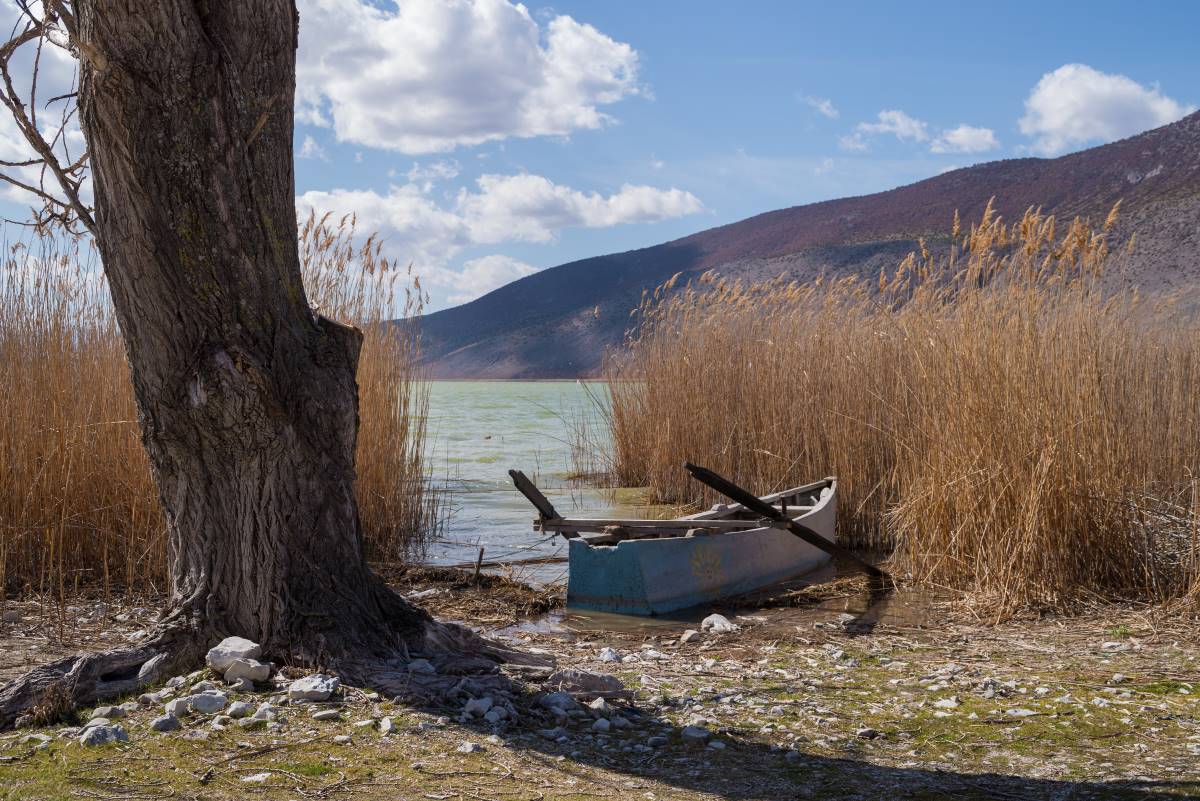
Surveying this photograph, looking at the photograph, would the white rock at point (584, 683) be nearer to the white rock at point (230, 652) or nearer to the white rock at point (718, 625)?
the white rock at point (230, 652)

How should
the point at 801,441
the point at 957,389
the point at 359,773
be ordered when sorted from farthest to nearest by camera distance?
the point at 801,441
the point at 957,389
the point at 359,773

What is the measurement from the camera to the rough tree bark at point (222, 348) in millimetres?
3504

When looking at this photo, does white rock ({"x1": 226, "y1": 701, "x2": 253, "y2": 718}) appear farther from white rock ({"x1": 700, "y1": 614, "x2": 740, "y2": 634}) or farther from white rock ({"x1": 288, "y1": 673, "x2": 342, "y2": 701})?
white rock ({"x1": 700, "y1": 614, "x2": 740, "y2": 634})

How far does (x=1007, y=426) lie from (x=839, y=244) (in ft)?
237

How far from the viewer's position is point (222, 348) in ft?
11.7

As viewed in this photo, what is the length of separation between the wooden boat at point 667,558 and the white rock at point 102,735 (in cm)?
275

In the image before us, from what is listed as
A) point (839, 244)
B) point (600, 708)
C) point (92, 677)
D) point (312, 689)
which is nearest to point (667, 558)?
point (600, 708)

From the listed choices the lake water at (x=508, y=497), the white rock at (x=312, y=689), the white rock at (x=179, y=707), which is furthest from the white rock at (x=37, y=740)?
the lake water at (x=508, y=497)

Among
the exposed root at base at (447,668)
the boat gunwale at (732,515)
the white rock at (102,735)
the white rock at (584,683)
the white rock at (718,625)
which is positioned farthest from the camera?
the boat gunwale at (732,515)

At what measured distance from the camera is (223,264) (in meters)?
3.59

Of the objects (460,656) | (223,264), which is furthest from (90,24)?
(460,656)

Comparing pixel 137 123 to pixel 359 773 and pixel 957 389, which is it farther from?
pixel 957 389

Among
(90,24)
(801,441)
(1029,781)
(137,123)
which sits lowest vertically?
(1029,781)

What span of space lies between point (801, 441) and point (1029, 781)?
583cm
